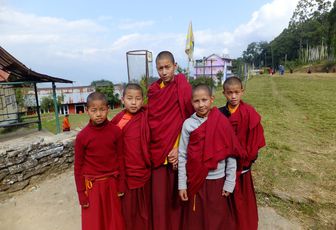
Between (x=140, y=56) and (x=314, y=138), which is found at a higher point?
(x=140, y=56)

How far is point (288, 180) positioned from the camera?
169 inches

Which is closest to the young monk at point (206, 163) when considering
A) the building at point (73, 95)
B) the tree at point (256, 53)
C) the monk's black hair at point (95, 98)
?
the monk's black hair at point (95, 98)

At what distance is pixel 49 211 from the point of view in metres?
3.93

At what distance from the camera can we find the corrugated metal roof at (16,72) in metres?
5.36

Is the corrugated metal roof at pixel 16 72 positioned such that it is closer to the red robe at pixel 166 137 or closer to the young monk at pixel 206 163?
the red robe at pixel 166 137

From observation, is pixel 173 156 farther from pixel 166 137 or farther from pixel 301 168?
pixel 301 168

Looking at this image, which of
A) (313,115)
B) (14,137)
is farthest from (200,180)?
(313,115)

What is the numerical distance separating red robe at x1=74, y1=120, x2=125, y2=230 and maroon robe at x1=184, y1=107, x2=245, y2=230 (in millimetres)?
685

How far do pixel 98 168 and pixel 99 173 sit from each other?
49 millimetres

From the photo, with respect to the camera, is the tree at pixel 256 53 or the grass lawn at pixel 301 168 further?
the tree at pixel 256 53

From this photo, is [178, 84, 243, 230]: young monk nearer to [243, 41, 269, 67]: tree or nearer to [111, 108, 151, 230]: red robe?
[111, 108, 151, 230]: red robe

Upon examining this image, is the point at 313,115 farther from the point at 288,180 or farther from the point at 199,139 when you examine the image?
the point at 199,139

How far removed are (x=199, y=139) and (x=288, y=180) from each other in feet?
9.43

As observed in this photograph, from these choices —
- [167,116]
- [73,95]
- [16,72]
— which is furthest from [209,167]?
[73,95]
